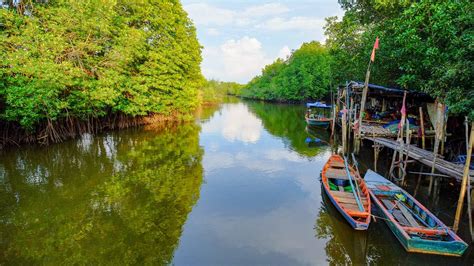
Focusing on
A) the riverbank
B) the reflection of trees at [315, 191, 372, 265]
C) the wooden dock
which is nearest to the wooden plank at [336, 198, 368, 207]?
the reflection of trees at [315, 191, 372, 265]

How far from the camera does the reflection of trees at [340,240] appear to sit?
7.00 metres

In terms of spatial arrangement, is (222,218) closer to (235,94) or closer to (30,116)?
(30,116)

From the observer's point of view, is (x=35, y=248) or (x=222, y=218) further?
(x=222, y=218)

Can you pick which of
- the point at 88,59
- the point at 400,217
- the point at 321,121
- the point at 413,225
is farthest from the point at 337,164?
the point at 88,59

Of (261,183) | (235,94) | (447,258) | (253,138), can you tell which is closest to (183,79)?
(253,138)

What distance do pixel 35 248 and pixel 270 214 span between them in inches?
291

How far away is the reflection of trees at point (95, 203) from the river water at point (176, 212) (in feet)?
0.13

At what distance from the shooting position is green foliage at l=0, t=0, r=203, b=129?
1398cm

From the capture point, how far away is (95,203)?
9992 mm

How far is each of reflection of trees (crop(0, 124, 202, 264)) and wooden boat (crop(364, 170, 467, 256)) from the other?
259 inches

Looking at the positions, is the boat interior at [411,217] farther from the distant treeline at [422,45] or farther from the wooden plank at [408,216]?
the distant treeline at [422,45]

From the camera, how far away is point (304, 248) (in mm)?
7664

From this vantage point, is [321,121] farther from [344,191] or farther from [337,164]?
[344,191]

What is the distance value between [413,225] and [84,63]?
20837 millimetres
